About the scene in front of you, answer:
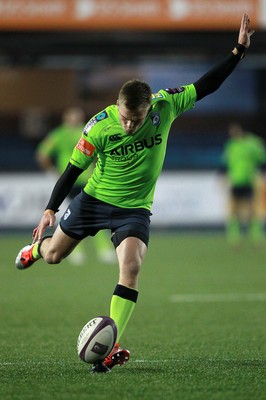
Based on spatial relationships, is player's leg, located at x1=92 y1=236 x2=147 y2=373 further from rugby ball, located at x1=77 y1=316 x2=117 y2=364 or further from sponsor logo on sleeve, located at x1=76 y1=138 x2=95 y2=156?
sponsor logo on sleeve, located at x1=76 y1=138 x2=95 y2=156

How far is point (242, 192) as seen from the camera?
19.1m

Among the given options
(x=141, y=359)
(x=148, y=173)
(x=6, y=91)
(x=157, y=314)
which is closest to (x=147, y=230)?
(x=148, y=173)

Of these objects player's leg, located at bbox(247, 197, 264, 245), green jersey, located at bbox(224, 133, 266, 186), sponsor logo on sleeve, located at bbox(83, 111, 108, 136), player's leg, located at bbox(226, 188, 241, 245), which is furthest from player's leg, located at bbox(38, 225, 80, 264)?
green jersey, located at bbox(224, 133, 266, 186)

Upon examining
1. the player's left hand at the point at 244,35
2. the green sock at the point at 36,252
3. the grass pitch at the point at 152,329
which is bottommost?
the grass pitch at the point at 152,329

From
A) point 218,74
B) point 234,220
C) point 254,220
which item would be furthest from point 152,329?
point 254,220

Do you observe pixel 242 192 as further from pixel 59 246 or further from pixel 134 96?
pixel 134 96

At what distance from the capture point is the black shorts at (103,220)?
6.69 m

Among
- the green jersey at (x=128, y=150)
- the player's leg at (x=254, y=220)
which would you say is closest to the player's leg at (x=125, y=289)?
the green jersey at (x=128, y=150)

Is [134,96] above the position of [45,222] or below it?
above

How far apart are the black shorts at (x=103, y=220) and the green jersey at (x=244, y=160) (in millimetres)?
12119

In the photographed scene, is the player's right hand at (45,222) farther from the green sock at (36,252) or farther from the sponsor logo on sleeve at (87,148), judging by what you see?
the green sock at (36,252)

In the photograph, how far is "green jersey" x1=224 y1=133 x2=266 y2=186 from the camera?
18.8 m

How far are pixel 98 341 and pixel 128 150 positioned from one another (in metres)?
1.34

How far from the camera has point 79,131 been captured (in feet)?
50.8
